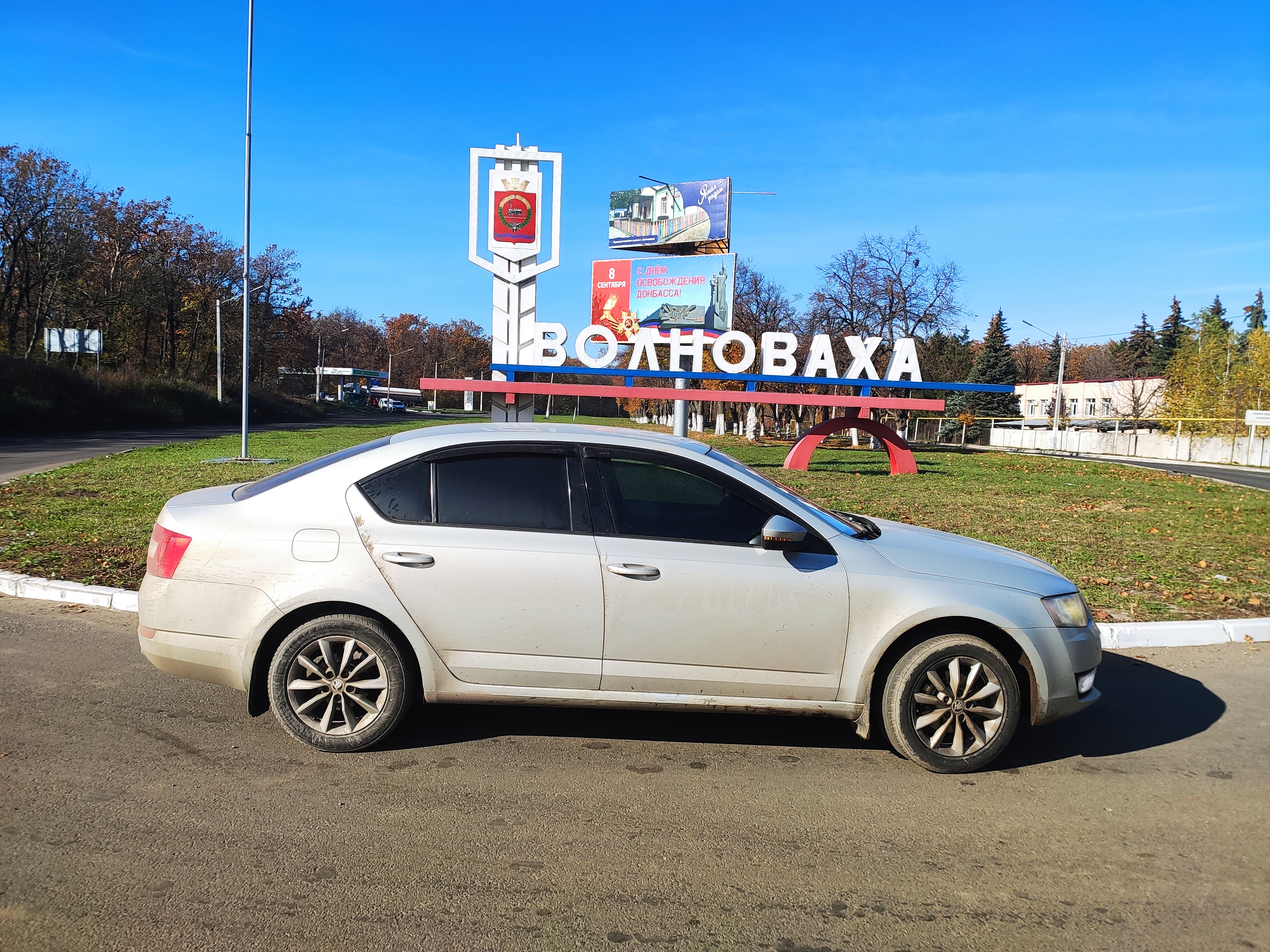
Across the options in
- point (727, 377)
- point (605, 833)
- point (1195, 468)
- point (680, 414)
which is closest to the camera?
point (605, 833)

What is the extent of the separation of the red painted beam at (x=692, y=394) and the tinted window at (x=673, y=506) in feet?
57.0

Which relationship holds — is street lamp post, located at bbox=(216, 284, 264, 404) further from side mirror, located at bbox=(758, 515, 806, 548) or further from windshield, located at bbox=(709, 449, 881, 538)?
side mirror, located at bbox=(758, 515, 806, 548)

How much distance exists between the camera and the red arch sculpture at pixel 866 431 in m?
23.6

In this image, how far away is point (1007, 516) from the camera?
13359 mm

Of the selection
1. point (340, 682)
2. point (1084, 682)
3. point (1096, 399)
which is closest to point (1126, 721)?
point (1084, 682)

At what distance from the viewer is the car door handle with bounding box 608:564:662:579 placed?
4211mm

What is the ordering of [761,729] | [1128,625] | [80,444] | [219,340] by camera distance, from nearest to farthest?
[761,729] → [1128,625] → [80,444] → [219,340]

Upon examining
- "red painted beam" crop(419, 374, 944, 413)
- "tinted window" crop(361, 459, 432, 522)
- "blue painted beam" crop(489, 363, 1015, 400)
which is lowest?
"tinted window" crop(361, 459, 432, 522)

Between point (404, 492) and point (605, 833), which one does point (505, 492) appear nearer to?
point (404, 492)

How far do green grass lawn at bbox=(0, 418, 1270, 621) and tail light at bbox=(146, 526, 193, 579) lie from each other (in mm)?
3322

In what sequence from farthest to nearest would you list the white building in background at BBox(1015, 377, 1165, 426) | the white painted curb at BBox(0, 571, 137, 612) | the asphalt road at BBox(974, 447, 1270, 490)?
the white building in background at BBox(1015, 377, 1165, 426), the asphalt road at BBox(974, 447, 1270, 490), the white painted curb at BBox(0, 571, 137, 612)

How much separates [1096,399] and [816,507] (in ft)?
300

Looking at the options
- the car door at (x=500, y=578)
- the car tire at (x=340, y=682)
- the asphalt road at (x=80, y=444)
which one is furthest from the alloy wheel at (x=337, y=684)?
the asphalt road at (x=80, y=444)

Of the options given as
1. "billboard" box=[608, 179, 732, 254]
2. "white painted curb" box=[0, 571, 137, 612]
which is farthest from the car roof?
"billboard" box=[608, 179, 732, 254]
